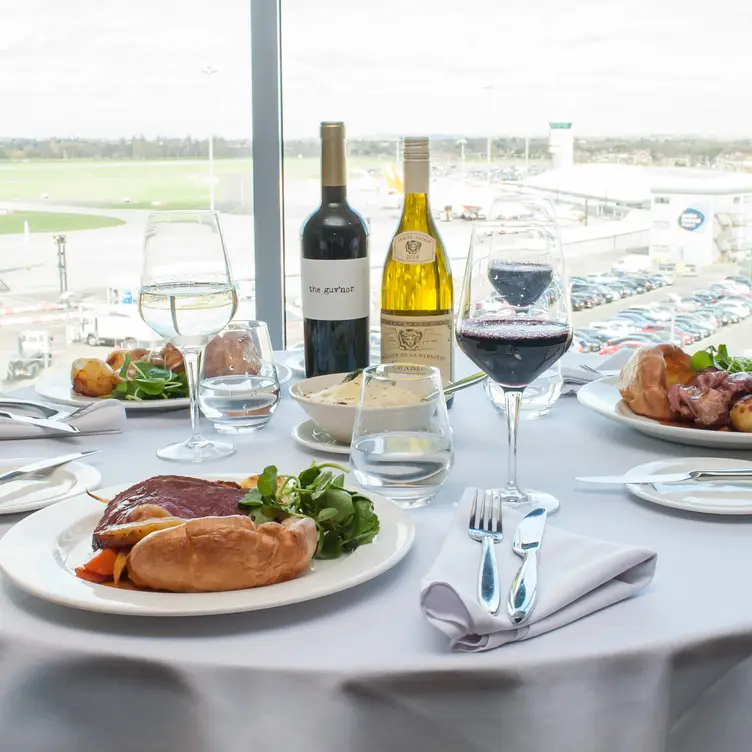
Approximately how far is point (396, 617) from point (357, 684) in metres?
0.09

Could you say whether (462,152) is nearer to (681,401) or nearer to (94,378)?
(94,378)

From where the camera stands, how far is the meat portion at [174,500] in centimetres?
83

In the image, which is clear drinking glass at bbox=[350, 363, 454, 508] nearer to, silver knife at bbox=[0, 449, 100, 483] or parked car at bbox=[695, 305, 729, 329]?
silver knife at bbox=[0, 449, 100, 483]

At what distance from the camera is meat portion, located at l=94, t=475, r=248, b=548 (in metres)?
0.83

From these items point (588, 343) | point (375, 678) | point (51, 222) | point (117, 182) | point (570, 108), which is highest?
point (570, 108)

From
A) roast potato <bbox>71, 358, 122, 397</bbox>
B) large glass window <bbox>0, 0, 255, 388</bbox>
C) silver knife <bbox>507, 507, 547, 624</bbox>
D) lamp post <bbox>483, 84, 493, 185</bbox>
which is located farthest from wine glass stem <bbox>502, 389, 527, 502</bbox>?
lamp post <bbox>483, 84, 493, 185</bbox>

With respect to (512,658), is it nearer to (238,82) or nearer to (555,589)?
(555,589)

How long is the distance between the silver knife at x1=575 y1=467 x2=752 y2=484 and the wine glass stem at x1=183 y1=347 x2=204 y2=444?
1.69 ft

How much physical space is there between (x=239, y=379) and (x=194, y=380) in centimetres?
8

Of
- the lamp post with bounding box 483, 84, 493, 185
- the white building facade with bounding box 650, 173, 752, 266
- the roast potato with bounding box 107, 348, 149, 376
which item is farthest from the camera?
the white building facade with bounding box 650, 173, 752, 266

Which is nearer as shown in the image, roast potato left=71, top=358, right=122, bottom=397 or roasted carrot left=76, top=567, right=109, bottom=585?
roasted carrot left=76, top=567, right=109, bottom=585

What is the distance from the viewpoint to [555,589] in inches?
30.1

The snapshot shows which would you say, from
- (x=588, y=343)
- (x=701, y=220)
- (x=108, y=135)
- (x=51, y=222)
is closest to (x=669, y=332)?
(x=588, y=343)

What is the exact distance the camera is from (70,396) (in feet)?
5.04
